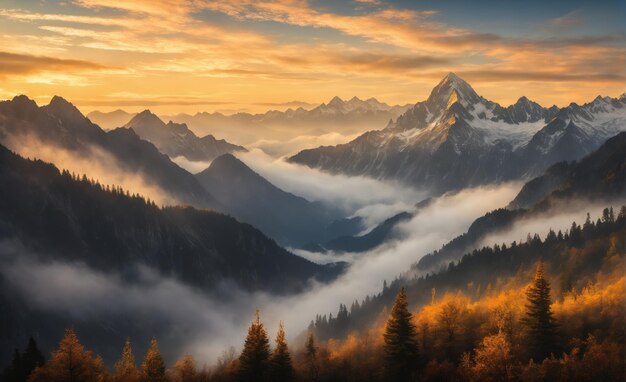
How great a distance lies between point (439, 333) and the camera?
388 feet

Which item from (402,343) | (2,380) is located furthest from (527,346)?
(2,380)

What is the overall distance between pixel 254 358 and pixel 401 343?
23.9m

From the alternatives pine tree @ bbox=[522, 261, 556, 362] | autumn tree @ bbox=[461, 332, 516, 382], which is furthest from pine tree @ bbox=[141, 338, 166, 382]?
pine tree @ bbox=[522, 261, 556, 362]

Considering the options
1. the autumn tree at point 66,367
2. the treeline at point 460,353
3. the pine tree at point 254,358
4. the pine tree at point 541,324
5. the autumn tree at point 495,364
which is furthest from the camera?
the pine tree at point 254,358

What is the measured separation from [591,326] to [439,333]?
28.6 meters

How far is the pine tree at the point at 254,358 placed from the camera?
94.6 m

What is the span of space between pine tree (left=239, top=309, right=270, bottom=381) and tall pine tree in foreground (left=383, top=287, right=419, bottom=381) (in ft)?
66.6

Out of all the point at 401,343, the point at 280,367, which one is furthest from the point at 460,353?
the point at 280,367

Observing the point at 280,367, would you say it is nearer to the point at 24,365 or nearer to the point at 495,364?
the point at 495,364

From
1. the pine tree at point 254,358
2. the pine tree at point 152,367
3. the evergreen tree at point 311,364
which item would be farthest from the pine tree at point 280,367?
the pine tree at point 152,367

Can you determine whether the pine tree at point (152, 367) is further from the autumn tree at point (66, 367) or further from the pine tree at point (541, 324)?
the pine tree at point (541, 324)

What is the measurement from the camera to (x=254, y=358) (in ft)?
312

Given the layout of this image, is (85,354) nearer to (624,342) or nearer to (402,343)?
(402,343)

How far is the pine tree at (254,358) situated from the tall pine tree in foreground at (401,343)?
20.3 meters
